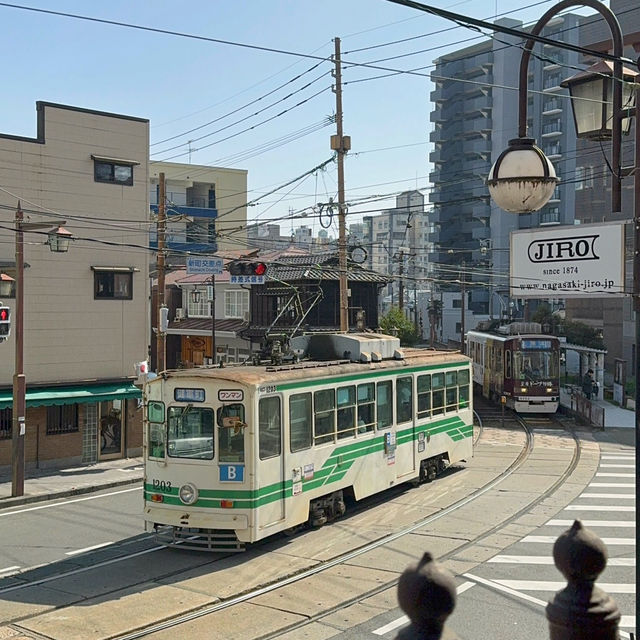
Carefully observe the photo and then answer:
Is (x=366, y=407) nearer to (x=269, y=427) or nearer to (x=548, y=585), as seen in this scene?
(x=269, y=427)

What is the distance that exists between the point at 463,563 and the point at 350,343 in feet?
18.4

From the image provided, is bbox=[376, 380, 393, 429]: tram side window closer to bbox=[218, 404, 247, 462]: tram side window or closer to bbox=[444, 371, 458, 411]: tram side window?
bbox=[444, 371, 458, 411]: tram side window

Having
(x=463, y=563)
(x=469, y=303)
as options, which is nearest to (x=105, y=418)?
(x=463, y=563)

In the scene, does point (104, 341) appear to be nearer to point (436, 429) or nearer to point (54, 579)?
point (436, 429)

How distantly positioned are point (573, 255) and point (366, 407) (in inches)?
357

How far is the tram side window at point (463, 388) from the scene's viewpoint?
21719 mm

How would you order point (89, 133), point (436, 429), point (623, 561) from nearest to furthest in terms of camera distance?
point (623, 561), point (436, 429), point (89, 133)

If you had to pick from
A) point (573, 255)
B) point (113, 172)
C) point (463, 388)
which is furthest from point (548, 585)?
point (113, 172)

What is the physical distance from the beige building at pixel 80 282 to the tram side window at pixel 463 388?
388 inches

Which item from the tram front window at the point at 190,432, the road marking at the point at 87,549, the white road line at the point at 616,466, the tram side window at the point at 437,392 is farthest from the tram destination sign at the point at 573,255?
the white road line at the point at 616,466

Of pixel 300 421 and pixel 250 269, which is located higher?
pixel 250 269

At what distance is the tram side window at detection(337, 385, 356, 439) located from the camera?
16.0 meters

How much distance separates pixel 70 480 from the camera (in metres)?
21.6

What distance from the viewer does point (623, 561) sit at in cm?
1355
